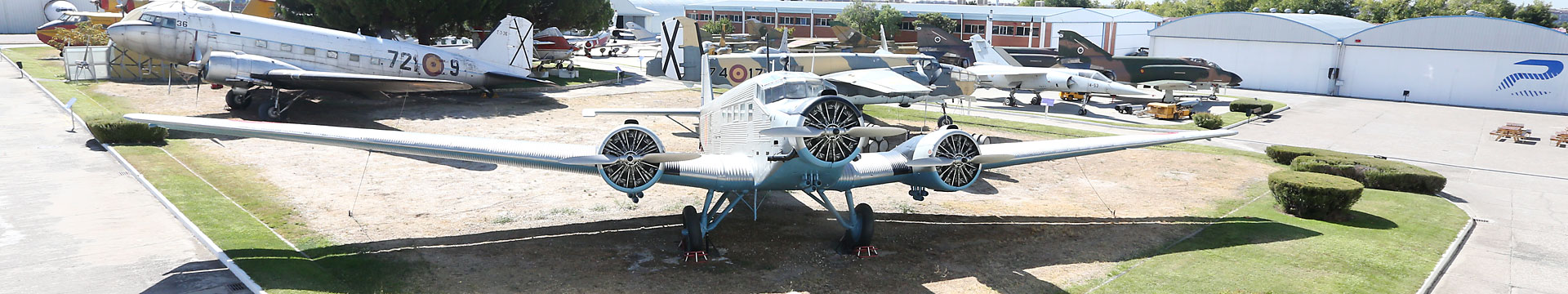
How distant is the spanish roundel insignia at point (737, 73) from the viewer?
1420 inches

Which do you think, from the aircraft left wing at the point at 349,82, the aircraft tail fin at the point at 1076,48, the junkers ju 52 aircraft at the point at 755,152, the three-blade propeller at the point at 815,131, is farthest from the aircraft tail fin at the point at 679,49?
the aircraft tail fin at the point at 1076,48

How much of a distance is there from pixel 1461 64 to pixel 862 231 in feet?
167

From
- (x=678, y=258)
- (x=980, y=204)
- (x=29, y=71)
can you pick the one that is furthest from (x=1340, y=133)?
(x=29, y=71)

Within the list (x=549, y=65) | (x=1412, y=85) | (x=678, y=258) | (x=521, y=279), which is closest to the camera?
(x=521, y=279)

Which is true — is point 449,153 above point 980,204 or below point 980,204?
above

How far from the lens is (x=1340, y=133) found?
37.8 meters

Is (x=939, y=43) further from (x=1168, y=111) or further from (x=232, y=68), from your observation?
(x=232, y=68)

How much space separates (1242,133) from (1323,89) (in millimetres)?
23835

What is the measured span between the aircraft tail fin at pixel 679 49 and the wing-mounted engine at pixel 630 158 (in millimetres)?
19926

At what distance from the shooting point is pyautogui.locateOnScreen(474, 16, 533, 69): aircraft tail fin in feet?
125

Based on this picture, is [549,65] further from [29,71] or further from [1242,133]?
[1242,133]

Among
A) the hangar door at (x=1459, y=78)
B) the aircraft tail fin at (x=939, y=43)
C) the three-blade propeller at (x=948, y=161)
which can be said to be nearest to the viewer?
the three-blade propeller at (x=948, y=161)

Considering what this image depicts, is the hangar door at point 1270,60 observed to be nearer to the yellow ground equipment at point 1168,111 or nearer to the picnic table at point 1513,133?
the yellow ground equipment at point 1168,111

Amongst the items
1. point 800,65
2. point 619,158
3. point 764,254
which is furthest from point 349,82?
point 764,254
